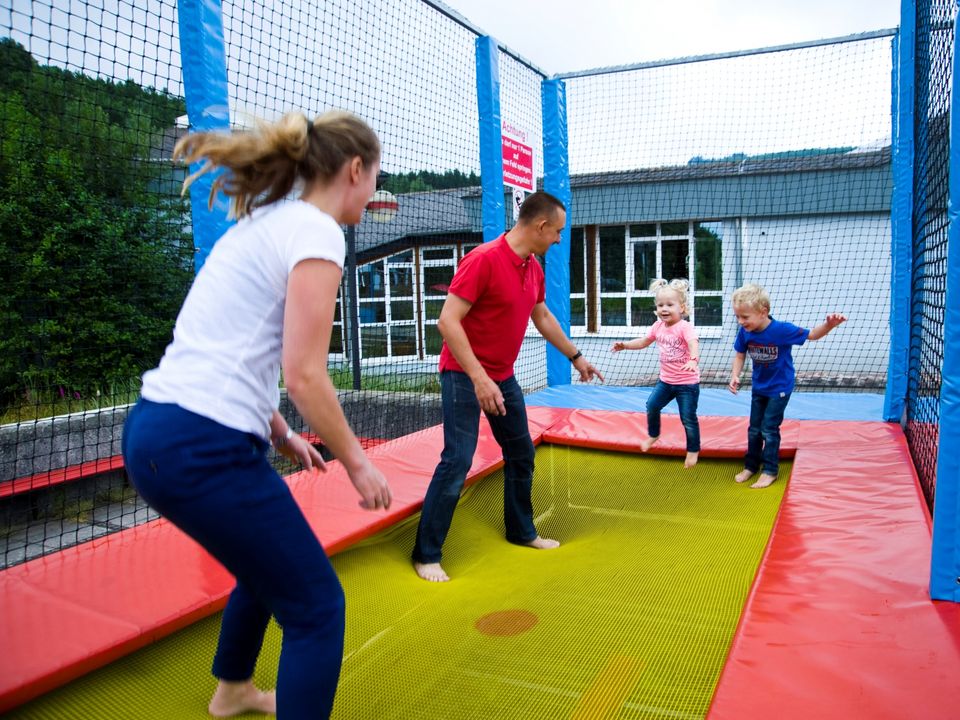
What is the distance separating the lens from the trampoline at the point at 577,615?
1.64 m

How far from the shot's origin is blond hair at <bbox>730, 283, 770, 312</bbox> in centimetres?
334

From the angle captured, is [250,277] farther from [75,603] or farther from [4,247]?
[4,247]

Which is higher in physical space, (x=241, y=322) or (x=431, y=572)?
(x=241, y=322)

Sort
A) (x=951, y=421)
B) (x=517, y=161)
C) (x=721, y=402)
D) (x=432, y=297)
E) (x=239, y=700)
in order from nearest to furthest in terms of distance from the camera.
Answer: (x=239, y=700) < (x=951, y=421) < (x=721, y=402) < (x=517, y=161) < (x=432, y=297)

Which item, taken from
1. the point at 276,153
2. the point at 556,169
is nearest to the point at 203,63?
the point at 276,153

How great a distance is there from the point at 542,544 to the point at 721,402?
286 cm

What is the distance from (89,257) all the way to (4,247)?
2.02ft

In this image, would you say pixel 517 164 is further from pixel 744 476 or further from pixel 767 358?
pixel 744 476

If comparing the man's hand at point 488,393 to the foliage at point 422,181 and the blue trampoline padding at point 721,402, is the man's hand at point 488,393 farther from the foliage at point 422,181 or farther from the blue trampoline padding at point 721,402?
the foliage at point 422,181

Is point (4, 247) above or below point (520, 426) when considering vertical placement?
above

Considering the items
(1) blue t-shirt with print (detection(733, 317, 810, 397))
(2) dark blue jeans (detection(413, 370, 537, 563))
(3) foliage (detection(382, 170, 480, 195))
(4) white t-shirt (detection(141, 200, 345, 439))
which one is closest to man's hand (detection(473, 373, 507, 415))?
(2) dark blue jeans (detection(413, 370, 537, 563))

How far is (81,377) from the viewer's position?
661cm

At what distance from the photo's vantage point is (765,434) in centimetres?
350

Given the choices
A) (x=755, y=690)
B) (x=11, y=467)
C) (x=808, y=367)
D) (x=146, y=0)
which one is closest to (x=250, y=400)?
(x=755, y=690)
